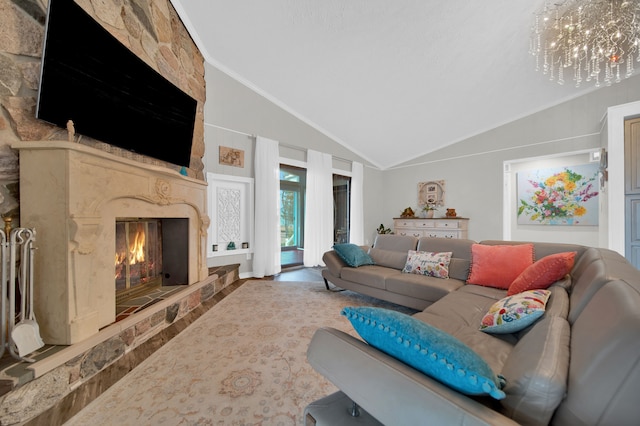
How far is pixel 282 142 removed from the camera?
4.54 meters

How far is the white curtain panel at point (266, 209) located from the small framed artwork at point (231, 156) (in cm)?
25

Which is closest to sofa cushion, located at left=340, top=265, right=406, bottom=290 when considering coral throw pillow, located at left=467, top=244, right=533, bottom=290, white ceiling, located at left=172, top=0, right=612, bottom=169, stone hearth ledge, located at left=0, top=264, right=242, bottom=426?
coral throw pillow, located at left=467, top=244, right=533, bottom=290

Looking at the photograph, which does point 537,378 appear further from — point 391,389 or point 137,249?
point 137,249

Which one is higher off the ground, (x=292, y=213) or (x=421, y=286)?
(x=292, y=213)

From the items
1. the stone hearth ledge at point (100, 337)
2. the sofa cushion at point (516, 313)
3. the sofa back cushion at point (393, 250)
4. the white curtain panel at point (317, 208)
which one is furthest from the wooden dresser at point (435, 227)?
the stone hearth ledge at point (100, 337)

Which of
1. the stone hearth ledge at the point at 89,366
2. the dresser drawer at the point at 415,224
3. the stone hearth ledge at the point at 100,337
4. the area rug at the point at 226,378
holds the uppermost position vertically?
the dresser drawer at the point at 415,224

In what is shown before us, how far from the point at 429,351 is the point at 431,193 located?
18.6 ft

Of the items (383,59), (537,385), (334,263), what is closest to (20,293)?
(537,385)

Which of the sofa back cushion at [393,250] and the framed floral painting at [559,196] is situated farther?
the framed floral painting at [559,196]

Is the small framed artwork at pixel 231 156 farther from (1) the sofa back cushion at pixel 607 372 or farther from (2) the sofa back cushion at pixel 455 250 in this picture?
(1) the sofa back cushion at pixel 607 372

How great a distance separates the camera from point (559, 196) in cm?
458

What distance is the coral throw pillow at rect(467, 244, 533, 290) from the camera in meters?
2.26

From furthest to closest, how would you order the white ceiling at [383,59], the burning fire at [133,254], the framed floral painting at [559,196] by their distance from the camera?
the framed floral painting at [559,196] < the white ceiling at [383,59] < the burning fire at [133,254]

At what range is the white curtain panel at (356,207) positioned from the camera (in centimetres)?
591
